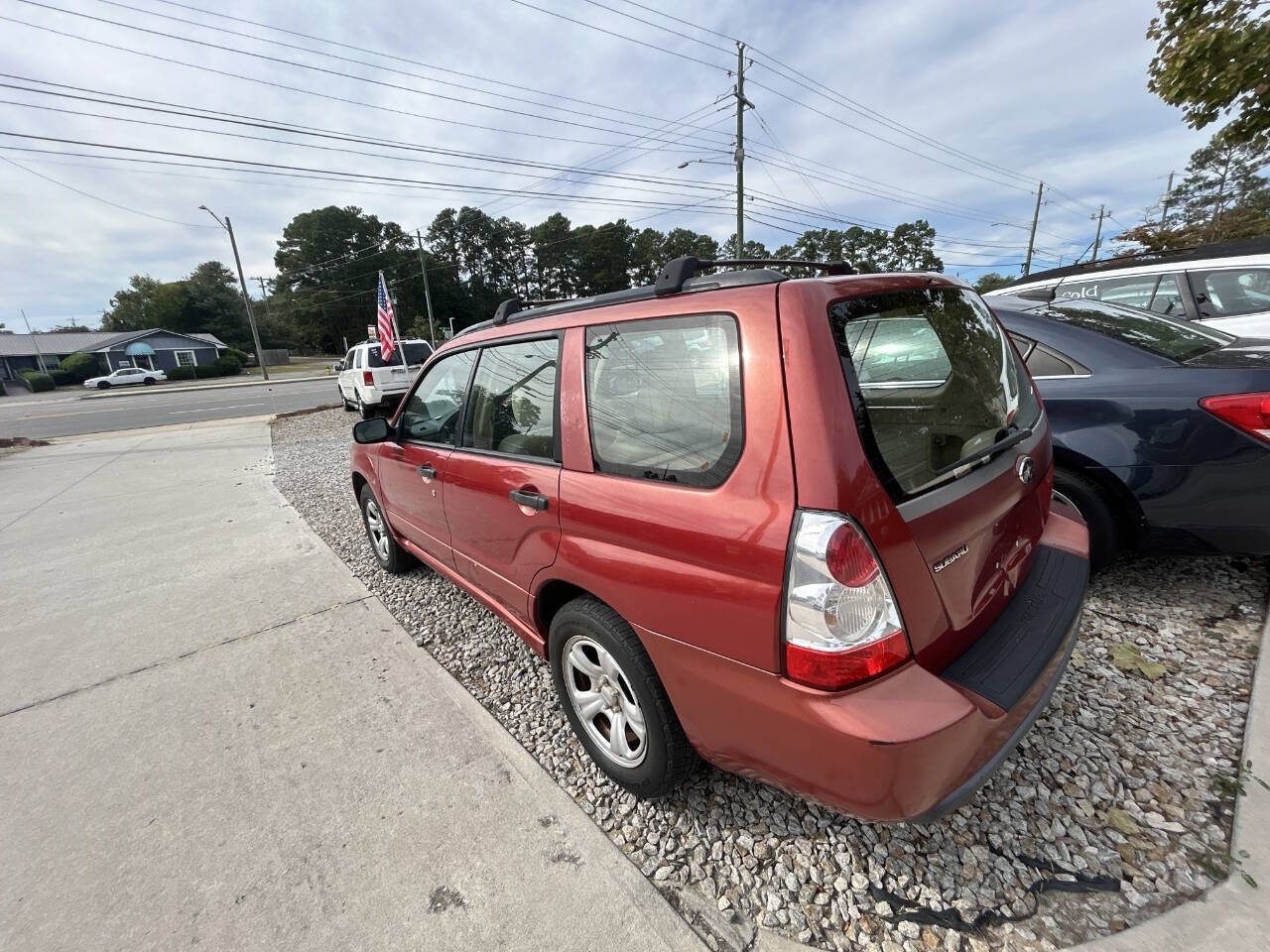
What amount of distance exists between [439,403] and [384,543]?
1.57m

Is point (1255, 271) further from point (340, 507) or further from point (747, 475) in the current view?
point (340, 507)

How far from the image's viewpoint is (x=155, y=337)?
50188mm

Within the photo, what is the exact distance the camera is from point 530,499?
2051mm

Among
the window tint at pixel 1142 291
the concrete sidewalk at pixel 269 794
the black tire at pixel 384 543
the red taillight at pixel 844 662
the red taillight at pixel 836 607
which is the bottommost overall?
the concrete sidewalk at pixel 269 794

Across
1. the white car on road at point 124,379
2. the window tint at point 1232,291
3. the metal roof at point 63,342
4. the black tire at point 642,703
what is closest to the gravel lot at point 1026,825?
the black tire at point 642,703

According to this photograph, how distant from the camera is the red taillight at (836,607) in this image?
50.1 inches

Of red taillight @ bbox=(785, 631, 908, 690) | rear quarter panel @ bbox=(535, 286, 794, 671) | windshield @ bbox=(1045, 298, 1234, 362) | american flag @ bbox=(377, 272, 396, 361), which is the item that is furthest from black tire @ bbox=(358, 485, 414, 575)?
american flag @ bbox=(377, 272, 396, 361)

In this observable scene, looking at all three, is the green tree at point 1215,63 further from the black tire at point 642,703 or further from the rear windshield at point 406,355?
the rear windshield at point 406,355

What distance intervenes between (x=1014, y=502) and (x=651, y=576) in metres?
1.20

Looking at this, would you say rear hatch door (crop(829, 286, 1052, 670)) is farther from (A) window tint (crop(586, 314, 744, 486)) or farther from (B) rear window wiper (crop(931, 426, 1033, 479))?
(A) window tint (crop(586, 314, 744, 486))

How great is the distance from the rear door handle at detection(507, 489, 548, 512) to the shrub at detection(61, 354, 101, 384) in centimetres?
6159

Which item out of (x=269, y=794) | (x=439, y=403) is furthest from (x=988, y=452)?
(x=269, y=794)

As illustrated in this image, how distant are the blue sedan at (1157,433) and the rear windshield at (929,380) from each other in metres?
0.82

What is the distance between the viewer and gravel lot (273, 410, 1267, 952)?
1.50m
